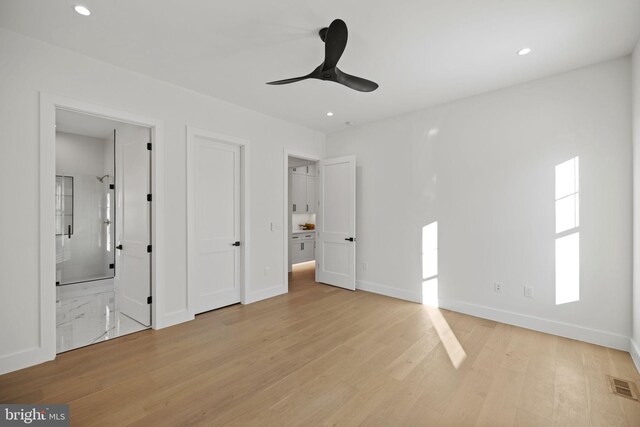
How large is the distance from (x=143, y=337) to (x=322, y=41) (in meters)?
3.52

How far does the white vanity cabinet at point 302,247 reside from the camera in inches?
293

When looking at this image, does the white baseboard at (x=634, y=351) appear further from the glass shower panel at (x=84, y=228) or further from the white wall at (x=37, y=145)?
the glass shower panel at (x=84, y=228)

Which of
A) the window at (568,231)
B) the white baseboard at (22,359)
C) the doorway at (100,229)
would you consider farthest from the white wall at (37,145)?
the window at (568,231)

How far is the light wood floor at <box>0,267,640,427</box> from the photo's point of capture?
1935 mm

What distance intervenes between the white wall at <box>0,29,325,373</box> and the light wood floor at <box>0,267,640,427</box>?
53cm

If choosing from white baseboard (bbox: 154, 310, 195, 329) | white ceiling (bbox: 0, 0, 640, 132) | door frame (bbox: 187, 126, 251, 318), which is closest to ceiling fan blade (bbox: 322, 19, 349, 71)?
white ceiling (bbox: 0, 0, 640, 132)

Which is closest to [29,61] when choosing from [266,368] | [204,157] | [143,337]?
[204,157]

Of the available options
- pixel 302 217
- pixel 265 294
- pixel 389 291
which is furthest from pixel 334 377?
pixel 302 217

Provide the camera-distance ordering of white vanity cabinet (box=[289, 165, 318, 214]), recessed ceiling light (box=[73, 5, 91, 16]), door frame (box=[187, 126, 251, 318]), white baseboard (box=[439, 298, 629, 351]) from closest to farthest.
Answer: recessed ceiling light (box=[73, 5, 91, 16])
white baseboard (box=[439, 298, 629, 351])
door frame (box=[187, 126, 251, 318])
white vanity cabinet (box=[289, 165, 318, 214])

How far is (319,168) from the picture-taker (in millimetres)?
5398

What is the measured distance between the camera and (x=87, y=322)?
348 cm

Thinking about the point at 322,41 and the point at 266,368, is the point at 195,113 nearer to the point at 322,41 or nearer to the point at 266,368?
the point at 322,41

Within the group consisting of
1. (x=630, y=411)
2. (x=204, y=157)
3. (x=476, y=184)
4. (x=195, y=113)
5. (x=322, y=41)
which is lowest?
(x=630, y=411)

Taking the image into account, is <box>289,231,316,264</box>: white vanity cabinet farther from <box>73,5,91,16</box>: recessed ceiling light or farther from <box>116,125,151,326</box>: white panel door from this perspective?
<box>73,5,91,16</box>: recessed ceiling light
